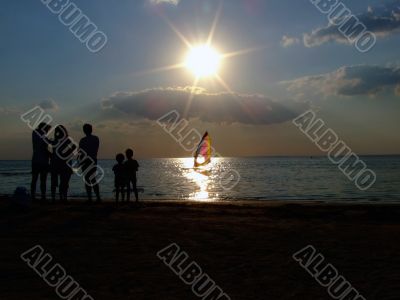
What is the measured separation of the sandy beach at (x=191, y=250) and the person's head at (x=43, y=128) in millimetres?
1956

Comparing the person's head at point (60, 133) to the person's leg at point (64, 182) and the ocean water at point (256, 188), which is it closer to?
the person's leg at point (64, 182)

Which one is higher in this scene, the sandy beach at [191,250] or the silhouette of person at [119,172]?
the silhouette of person at [119,172]

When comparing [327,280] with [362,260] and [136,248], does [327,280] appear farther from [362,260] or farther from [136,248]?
[136,248]

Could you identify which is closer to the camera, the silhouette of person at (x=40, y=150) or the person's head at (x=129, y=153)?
the silhouette of person at (x=40, y=150)

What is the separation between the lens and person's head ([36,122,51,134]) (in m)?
11.2

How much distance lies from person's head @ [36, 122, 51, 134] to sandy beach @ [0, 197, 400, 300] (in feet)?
6.42

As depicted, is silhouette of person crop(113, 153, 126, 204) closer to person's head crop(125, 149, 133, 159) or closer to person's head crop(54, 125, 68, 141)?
person's head crop(125, 149, 133, 159)

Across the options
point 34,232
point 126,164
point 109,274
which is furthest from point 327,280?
point 126,164

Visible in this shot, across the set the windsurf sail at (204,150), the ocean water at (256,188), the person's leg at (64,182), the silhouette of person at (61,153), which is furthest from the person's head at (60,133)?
the windsurf sail at (204,150)

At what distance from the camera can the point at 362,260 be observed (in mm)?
6324

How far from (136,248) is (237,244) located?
1.66 m

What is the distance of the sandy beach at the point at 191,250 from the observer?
201 inches

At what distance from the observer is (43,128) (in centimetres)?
1128

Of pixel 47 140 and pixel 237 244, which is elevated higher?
pixel 47 140
